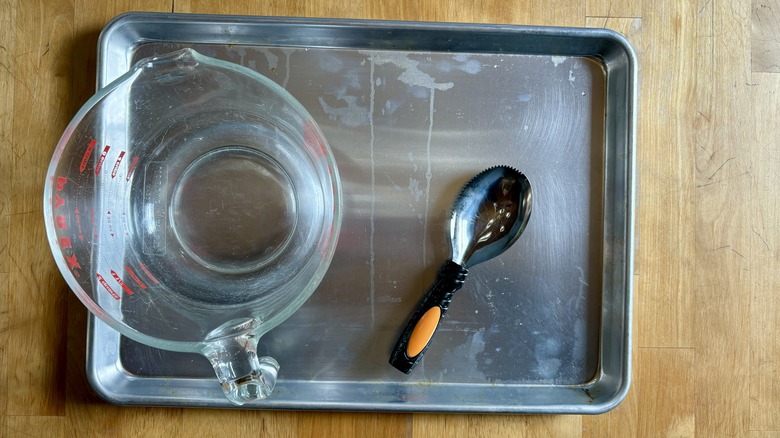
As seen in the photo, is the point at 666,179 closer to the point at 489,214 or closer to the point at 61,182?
the point at 489,214

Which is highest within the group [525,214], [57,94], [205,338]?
[57,94]

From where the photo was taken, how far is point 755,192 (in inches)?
22.5

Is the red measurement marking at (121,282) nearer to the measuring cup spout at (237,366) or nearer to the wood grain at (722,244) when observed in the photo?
the measuring cup spout at (237,366)

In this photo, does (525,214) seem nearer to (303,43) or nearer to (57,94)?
(303,43)

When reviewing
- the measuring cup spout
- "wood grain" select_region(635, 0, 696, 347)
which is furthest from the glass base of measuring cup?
"wood grain" select_region(635, 0, 696, 347)

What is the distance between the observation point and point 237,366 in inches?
16.8

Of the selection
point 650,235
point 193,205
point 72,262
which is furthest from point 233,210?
point 650,235

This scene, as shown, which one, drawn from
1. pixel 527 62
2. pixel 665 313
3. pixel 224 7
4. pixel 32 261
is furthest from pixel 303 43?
pixel 665 313

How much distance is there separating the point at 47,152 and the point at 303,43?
278 millimetres

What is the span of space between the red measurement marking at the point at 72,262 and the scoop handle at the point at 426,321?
11.6 inches

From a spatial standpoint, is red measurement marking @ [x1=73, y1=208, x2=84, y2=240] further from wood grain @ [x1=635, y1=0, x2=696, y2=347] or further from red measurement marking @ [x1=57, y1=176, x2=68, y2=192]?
wood grain @ [x1=635, y1=0, x2=696, y2=347]

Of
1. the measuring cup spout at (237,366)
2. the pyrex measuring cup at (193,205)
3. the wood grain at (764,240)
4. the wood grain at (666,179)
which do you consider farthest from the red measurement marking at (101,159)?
the wood grain at (764,240)

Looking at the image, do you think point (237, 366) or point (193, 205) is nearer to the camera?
point (237, 366)

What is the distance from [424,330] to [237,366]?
0.59ft
